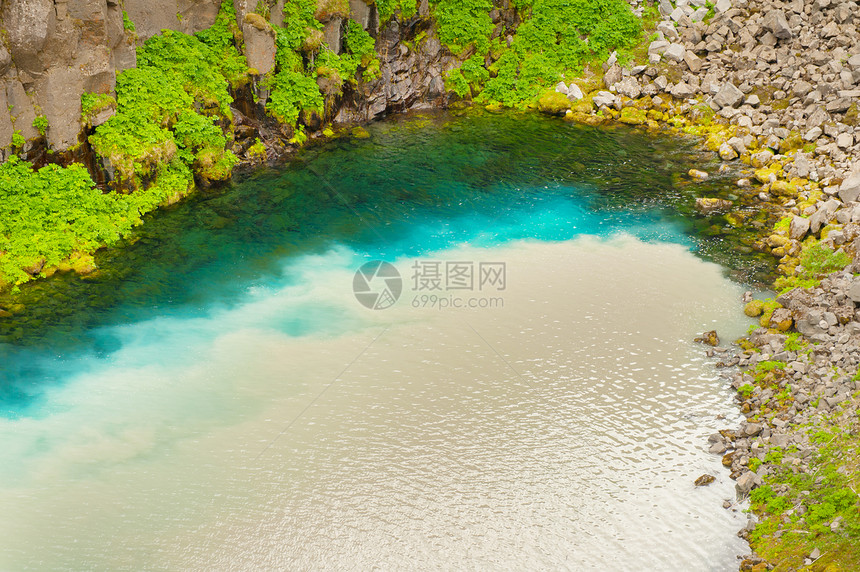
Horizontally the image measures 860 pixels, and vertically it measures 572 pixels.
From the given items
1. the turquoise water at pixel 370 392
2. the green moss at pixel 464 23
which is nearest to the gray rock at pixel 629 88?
the green moss at pixel 464 23

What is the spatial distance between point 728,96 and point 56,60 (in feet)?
74.4

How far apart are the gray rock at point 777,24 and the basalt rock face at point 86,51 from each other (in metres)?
14.5

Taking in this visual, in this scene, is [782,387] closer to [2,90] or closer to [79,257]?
[79,257]

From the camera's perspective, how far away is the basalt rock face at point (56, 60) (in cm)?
1912

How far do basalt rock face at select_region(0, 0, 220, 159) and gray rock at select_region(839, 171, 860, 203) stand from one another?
2077 centimetres

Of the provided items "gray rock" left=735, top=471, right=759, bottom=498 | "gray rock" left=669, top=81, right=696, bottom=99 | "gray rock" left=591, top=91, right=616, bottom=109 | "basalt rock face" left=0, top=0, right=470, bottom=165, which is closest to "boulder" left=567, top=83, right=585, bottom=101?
"gray rock" left=591, top=91, right=616, bottom=109

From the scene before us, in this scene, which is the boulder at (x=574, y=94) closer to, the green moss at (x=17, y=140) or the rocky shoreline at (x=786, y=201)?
the rocky shoreline at (x=786, y=201)

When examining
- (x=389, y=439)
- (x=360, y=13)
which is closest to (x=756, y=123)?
(x=360, y=13)

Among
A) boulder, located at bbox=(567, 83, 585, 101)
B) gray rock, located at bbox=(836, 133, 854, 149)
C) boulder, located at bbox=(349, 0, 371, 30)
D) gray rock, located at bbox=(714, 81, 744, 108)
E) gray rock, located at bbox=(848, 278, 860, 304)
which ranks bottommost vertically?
gray rock, located at bbox=(848, 278, 860, 304)

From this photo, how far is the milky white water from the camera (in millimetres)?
12516

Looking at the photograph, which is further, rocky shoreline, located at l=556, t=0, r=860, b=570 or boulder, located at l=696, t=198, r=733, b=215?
boulder, located at l=696, t=198, r=733, b=215

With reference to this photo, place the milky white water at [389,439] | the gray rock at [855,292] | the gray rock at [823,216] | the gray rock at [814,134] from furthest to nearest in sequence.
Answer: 1. the gray rock at [814,134]
2. the gray rock at [823,216]
3. the gray rock at [855,292]
4. the milky white water at [389,439]

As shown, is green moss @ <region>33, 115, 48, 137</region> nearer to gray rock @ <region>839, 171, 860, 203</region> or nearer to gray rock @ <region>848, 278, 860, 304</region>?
gray rock @ <region>848, 278, 860, 304</region>

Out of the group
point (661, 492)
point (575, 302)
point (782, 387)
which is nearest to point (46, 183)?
point (575, 302)
